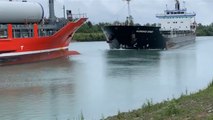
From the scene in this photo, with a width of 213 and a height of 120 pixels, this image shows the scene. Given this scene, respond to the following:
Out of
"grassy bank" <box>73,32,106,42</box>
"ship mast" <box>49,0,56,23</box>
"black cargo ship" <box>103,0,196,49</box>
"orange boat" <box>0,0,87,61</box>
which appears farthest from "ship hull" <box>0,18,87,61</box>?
"grassy bank" <box>73,32,106,42</box>

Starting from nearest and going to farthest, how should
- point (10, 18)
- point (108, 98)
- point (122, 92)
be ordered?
point (108, 98) < point (122, 92) < point (10, 18)

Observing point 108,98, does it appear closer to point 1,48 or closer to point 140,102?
point 140,102

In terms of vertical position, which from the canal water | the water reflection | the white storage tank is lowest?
the water reflection

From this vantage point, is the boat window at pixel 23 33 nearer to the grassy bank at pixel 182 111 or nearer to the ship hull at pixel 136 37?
the ship hull at pixel 136 37

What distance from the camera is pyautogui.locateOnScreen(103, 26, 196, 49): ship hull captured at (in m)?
52.8

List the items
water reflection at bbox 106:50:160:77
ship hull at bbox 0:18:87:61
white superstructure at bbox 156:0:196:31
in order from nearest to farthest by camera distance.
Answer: water reflection at bbox 106:50:160:77 → ship hull at bbox 0:18:87:61 → white superstructure at bbox 156:0:196:31

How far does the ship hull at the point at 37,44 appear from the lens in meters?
33.3

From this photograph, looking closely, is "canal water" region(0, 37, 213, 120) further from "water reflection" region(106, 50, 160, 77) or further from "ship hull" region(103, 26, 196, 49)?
"ship hull" region(103, 26, 196, 49)

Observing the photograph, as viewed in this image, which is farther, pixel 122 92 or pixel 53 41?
pixel 53 41

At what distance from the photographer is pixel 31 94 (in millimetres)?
18062

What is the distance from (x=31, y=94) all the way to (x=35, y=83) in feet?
13.7

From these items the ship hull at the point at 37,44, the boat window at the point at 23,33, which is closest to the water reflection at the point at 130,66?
the ship hull at the point at 37,44

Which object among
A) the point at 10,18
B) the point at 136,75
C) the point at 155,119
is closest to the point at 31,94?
the point at 136,75

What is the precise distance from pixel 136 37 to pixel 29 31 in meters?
18.3
